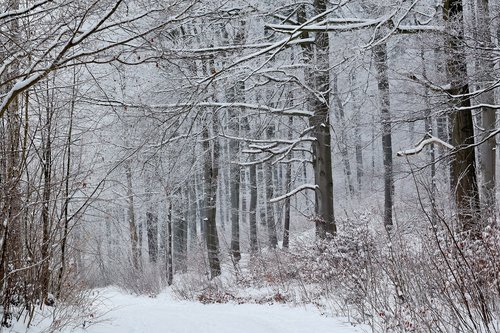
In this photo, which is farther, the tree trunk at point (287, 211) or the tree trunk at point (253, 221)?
the tree trunk at point (253, 221)

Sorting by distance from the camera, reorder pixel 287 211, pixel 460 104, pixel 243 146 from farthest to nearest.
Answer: pixel 287 211, pixel 243 146, pixel 460 104

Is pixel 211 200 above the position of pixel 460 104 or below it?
below

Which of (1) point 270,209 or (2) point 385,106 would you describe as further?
(1) point 270,209

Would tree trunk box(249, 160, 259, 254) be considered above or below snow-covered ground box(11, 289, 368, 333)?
above

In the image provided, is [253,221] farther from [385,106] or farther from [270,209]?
[385,106]

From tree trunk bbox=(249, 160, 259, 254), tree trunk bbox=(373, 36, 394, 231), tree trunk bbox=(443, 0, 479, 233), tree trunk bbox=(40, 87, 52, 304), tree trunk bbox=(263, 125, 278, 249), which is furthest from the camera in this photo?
tree trunk bbox=(263, 125, 278, 249)

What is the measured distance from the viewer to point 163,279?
17.2 m

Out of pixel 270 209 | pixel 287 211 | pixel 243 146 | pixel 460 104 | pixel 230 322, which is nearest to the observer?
pixel 230 322

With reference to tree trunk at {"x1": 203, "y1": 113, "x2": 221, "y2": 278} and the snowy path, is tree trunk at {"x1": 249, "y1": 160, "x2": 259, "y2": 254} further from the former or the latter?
the snowy path

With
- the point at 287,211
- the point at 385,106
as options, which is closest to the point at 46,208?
the point at 385,106

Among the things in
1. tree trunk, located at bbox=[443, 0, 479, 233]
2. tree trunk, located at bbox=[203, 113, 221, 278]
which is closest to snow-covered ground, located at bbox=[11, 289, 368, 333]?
tree trunk, located at bbox=[443, 0, 479, 233]

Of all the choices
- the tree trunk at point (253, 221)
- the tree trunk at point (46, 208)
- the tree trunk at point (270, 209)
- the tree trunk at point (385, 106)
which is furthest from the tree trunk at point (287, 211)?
the tree trunk at point (46, 208)

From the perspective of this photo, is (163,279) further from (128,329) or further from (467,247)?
(467,247)

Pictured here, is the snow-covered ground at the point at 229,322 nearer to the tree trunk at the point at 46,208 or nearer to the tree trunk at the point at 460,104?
the tree trunk at the point at 46,208
